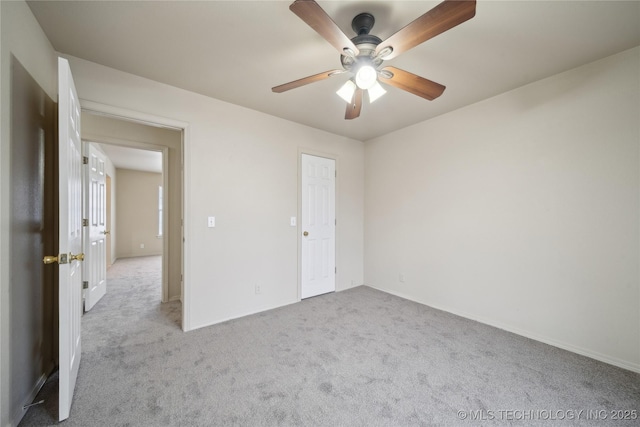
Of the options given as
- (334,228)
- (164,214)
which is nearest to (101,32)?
(164,214)

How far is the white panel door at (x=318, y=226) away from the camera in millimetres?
3471

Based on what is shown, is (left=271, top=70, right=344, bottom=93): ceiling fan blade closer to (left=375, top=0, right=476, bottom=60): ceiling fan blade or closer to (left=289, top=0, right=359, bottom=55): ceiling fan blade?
(left=289, top=0, right=359, bottom=55): ceiling fan blade

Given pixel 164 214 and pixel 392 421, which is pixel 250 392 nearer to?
pixel 392 421

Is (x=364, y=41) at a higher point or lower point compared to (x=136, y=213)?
higher

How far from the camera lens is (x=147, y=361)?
6.57ft

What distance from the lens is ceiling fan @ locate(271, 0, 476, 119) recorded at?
3.67 ft

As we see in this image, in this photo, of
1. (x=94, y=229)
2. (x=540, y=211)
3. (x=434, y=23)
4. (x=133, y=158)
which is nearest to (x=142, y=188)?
(x=133, y=158)

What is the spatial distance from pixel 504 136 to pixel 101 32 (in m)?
3.55

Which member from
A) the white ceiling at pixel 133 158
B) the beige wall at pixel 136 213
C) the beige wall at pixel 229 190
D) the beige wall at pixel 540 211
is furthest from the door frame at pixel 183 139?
the beige wall at pixel 136 213

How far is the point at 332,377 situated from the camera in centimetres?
182

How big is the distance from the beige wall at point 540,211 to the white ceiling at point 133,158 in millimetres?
4654

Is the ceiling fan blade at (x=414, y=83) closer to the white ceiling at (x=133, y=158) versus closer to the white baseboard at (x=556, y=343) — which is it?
the white baseboard at (x=556, y=343)

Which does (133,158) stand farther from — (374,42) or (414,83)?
(414,83)

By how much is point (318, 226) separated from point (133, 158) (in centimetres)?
466
